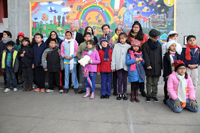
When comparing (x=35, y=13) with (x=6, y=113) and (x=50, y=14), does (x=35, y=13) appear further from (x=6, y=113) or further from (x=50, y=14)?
(x=6, y=113)

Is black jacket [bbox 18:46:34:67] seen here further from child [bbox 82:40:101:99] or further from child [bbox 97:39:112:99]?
child [bbox 97:39:112:99]

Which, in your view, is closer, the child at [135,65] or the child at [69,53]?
the child at [135,65]

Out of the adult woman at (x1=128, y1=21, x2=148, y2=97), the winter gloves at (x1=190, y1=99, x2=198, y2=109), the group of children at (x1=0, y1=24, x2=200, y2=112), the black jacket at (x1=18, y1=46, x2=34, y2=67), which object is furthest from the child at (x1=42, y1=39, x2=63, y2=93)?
the winter gloves at (x1=190, y1=99, x2=198, y2=109)

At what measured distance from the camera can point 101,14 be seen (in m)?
5.39

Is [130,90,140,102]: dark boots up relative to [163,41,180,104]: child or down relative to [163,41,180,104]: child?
down

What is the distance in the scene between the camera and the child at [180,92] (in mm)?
3000

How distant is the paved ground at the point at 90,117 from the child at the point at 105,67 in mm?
271

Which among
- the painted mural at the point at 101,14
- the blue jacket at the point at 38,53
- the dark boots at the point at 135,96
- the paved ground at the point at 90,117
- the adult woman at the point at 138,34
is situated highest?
the painted mural at the point at 101,14

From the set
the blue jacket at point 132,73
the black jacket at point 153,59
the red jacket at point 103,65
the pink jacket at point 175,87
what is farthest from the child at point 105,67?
the pink jacket at point 175,87

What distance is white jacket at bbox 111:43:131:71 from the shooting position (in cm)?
378

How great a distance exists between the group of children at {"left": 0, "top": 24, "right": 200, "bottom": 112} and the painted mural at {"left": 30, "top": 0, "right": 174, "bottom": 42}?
1244 mm

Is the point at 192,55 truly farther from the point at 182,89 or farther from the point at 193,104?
the point at 193,104

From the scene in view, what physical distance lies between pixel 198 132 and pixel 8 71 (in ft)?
17.5

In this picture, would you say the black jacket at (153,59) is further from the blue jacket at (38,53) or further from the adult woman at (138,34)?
the blue jacket at (38,53)
